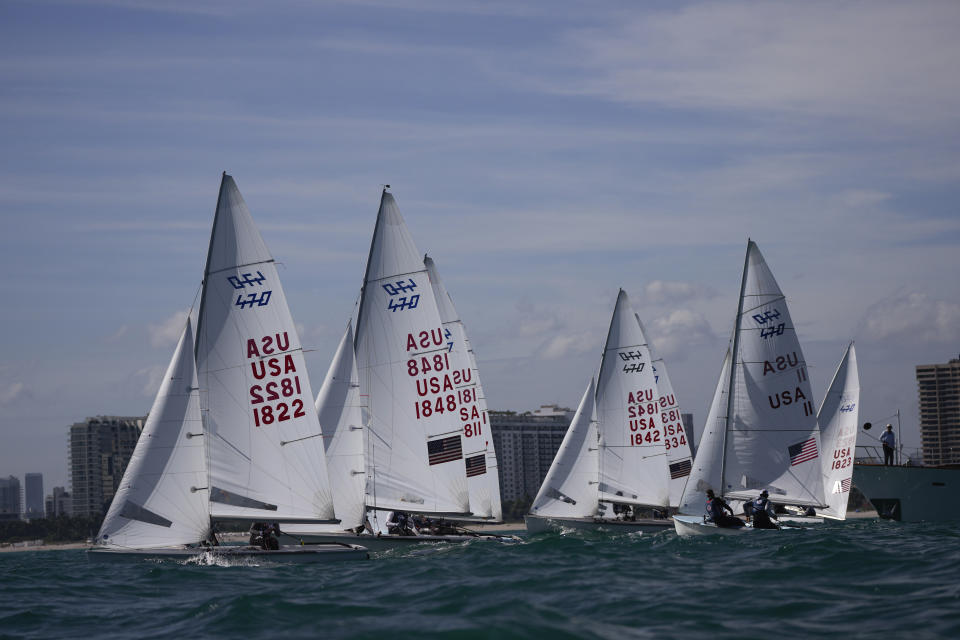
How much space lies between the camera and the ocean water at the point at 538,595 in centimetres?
1750

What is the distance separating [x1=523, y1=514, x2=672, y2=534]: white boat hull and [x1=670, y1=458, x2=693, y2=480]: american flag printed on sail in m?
5.29

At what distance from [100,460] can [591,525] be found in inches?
5812

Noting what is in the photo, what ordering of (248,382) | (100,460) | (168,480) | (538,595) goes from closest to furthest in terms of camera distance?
1. (538,595)
2. (168,480)
3. (248,382)
4. (100,460)

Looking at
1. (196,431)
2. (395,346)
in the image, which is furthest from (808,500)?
(196,431)

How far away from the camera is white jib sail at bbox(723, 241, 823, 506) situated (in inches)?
1415

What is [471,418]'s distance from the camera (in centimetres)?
4072

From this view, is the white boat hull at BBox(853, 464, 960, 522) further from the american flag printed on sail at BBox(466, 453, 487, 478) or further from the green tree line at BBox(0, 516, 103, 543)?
the green tree line at BBox(0, 516, 103, 543)

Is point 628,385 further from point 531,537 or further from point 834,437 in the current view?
point 834,437

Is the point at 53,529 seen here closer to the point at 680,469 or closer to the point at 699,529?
the point at 680,469

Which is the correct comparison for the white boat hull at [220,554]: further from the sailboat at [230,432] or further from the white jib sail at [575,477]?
the white jib sail at [575,477]

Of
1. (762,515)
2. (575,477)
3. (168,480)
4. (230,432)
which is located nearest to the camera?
(168,480)

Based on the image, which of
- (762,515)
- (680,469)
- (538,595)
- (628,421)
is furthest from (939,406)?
(538,595)

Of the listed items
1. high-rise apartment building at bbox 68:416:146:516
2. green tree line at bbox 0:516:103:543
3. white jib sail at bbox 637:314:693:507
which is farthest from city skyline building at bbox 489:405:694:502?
white jib sail at bbox 637:314:693:507

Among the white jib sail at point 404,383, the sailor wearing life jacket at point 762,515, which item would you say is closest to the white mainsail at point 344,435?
the white jib sail at point 404,383
